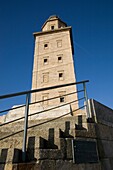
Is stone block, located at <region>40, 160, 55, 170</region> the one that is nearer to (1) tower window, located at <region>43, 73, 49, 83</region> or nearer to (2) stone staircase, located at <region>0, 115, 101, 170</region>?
(2) stone staircase, located at <region>0, 115, 101, 170</region>

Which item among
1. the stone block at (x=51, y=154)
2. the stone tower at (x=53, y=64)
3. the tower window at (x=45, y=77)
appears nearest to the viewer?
the stone block at (x=51, y=154)

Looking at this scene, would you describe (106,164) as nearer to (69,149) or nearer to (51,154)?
(69,149)

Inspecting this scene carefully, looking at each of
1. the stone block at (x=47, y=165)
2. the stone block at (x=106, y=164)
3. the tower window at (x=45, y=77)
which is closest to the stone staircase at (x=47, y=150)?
the stone block at (x=47, y=165)

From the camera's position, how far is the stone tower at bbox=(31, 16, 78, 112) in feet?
50.9

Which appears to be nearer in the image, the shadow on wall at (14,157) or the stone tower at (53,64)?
the shadow on wall at (14,157)

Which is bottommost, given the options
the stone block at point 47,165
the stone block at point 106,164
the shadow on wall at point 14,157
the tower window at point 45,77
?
the stone block at point 106,164

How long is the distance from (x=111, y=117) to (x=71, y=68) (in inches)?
540

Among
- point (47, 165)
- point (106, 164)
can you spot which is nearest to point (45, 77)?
point (106, 164)

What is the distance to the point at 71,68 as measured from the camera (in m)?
17.5

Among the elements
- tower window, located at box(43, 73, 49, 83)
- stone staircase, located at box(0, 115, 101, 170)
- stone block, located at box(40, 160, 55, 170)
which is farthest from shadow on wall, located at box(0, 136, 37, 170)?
tower window, located at box(43, 73, 49, 83)

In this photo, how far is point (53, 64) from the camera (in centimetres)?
1845

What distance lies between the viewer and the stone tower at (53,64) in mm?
15500

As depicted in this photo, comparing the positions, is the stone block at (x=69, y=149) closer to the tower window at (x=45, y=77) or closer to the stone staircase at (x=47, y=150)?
the stone staircase at (x=47, y=150)

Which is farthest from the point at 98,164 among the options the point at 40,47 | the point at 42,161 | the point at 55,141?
the point at 40,47
